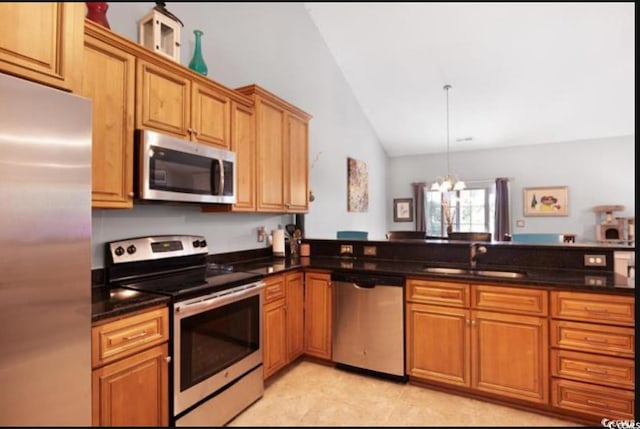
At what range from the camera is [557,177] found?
643cm

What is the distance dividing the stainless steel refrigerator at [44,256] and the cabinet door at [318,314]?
174 cm

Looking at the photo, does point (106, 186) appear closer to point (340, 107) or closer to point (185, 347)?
point (185, 347)

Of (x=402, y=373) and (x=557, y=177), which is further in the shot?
(x=557, y=177)

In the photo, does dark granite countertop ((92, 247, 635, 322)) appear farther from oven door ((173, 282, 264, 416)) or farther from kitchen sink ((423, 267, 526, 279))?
oven door ((173, 282, 264, 416))

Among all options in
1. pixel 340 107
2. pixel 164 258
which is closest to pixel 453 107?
pixel 340 107

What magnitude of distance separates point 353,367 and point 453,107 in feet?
15.4

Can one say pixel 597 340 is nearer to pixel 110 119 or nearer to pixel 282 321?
pixel 282 321

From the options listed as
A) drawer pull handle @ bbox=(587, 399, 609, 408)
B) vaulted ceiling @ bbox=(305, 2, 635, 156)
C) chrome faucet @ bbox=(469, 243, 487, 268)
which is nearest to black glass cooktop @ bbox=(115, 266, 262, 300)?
chrome faucet @ bbox=(469, 243, 487, 268)

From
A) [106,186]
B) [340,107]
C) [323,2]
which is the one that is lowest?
[106,186]

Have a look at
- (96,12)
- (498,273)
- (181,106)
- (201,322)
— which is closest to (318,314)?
(201,322)

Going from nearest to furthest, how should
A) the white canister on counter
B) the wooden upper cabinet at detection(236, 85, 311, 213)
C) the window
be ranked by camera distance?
the wooden upper cabinet at detection(236, 85, 311, 213)
the white canister on counter
the window

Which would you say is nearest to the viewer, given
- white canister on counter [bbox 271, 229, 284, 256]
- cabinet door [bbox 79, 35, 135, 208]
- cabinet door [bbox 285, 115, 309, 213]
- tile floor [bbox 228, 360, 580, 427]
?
cabinet door [bbox 79, 35, 135, 208]

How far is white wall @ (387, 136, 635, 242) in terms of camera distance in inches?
236

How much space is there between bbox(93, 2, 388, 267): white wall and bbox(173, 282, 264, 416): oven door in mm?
759
